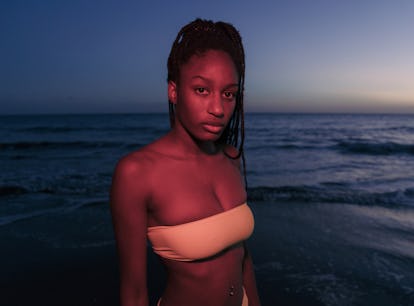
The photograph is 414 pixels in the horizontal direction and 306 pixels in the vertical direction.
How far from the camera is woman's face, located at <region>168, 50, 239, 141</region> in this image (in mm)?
1532

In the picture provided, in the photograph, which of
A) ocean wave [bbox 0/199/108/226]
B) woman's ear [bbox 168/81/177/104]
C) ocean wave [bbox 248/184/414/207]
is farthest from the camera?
ocean wave [bbox 248/184/414/207]

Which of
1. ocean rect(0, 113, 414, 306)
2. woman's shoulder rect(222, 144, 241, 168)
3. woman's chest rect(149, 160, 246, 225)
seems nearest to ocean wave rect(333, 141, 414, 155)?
ocean rect(0, 113, 414, 306)

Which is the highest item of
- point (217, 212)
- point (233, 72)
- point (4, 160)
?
point (233, 72)

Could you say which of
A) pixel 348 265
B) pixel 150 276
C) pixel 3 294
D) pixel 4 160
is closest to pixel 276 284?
pixel 348 265

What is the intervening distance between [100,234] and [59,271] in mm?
1373

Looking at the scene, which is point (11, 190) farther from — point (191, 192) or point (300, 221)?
point (191, 192)

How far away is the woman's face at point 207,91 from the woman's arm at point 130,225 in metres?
0.38

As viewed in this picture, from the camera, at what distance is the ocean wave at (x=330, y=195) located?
8.42 meters

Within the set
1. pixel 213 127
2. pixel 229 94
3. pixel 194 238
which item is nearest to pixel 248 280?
pixel 194 238

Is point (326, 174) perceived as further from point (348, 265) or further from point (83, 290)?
point (83, 290)

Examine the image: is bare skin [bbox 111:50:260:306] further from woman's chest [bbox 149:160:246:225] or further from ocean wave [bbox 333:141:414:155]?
ocean wave [bbox 333:141:414:155]

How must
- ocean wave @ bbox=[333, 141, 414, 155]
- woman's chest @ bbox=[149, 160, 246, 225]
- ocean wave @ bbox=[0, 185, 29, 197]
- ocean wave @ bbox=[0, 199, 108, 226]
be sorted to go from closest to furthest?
woman's chest @ bbox=[149, 160, 246, 225], ocean wave @ bbox=[0, 199, 108, 226], ocean wave @ bbox=[0, 185, 29, 197], ocean wave @ bbox=[333, 141, 414, 155]

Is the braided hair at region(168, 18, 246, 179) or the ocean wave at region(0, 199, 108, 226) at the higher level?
the braided hair at region(168, 18, 246, 179)

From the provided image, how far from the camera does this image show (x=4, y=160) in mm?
15406
